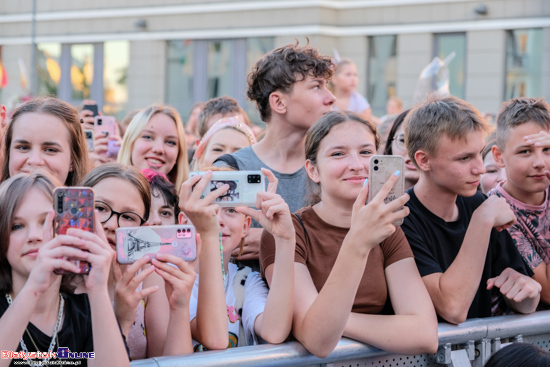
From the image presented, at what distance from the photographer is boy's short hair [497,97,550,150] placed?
3945mm

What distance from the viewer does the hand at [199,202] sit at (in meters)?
2.72

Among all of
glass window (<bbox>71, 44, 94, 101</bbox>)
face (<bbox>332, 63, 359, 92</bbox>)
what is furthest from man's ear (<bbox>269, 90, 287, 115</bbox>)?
glass window (<bbox>71, 44, 94, 101</bbox>)

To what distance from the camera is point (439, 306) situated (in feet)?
10.6

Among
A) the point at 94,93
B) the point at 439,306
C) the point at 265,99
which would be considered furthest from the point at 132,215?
the point at 94,93

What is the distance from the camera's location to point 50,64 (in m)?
23.1

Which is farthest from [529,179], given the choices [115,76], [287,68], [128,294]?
[115,76]

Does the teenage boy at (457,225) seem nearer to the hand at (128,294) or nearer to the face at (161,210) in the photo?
the face at (161,210)

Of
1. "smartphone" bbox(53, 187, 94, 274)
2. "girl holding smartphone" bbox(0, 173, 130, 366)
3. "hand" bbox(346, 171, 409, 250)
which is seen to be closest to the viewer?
"girl holding smartphone" bbox(0, 173, 130, 366)

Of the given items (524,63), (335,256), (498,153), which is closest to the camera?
(335,256)

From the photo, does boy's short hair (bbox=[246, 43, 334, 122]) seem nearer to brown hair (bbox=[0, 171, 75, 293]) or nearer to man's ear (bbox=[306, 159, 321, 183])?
man's ear (bbox=[306, 159, 321, 183])

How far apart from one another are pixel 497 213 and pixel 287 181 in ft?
4.59

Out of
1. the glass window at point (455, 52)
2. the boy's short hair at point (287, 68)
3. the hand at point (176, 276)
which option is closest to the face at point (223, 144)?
the boy's short hair at point (287, 68)

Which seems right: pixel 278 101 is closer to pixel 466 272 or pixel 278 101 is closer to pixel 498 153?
pixel 498 153

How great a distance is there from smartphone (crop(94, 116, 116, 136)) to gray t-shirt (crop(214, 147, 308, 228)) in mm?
1752
